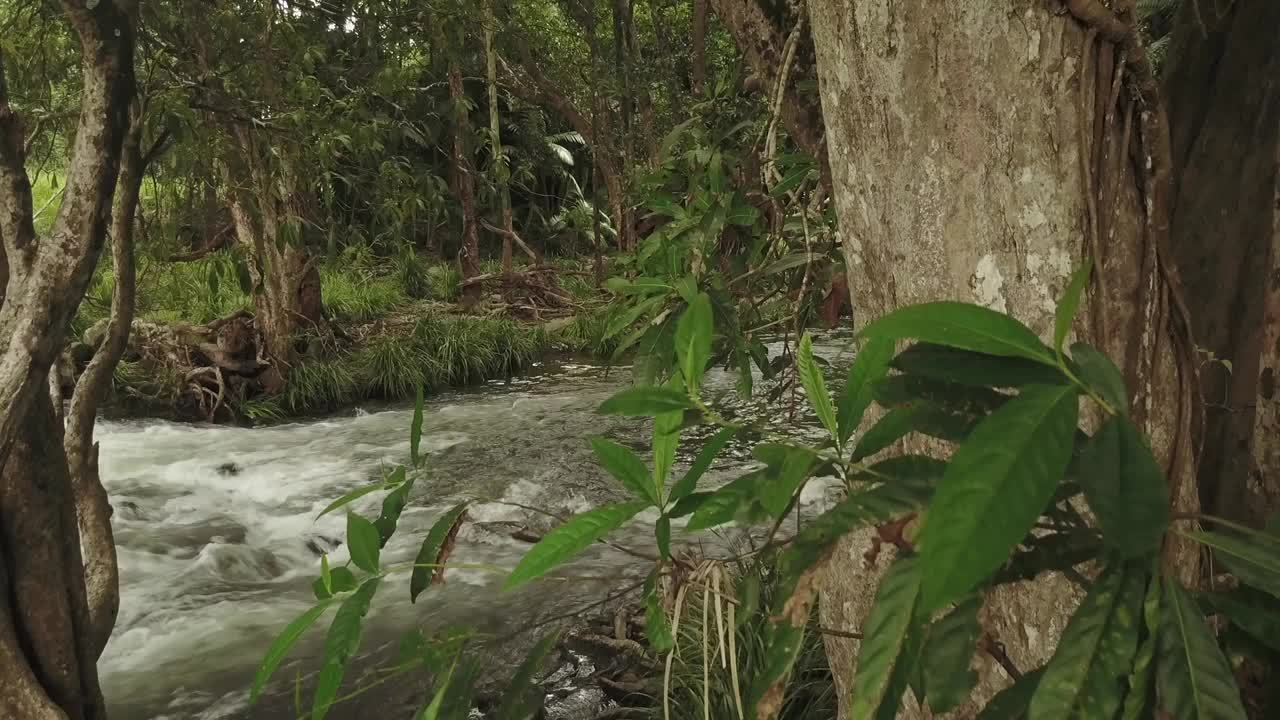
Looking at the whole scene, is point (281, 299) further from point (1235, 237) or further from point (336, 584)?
point (1235, 237)

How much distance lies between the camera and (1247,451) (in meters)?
1.48

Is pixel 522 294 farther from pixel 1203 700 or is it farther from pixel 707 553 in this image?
pixel 1203 700

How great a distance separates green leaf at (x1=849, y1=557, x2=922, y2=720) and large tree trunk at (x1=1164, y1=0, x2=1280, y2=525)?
1.06 m

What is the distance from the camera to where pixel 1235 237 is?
1549mm

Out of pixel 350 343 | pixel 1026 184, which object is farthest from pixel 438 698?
pixel 350 343

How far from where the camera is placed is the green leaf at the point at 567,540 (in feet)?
2.65

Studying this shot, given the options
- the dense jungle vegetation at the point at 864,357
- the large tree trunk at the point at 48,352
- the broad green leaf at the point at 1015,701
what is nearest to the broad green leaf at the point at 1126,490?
the dense jungle vegetation at the point at 864,357

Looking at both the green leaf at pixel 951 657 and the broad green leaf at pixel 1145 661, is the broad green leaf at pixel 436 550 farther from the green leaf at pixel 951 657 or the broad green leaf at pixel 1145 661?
the broad green leaf at pixel 1145 661

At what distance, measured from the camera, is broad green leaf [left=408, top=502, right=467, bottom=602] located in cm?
110

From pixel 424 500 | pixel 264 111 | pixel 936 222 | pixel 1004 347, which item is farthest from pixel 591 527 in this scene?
pixel 424 500

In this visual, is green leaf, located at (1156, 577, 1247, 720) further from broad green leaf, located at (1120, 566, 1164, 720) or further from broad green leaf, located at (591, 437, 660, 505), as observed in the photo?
broad green leaf, located at (591, 437, 660, 505)

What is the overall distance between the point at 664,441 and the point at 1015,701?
1.36 feet

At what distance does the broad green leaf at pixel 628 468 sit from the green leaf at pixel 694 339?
10 cm

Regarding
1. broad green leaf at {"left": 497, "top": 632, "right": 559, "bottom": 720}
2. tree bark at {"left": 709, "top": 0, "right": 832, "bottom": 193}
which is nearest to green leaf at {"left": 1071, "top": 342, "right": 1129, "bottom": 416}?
broad green leaf at {"left": 497, "top": 632, "right": 559, "bottom": 720}
